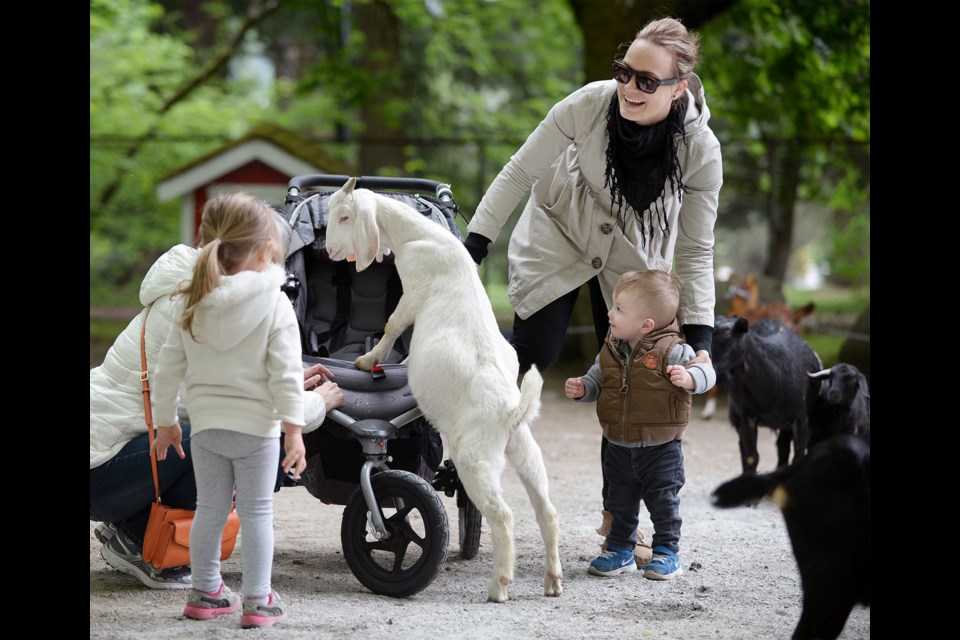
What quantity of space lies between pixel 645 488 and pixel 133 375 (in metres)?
1.90

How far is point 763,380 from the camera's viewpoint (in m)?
5.79

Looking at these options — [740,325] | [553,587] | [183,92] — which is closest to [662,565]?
[553,587]

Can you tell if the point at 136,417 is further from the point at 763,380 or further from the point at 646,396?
the point at 763,380

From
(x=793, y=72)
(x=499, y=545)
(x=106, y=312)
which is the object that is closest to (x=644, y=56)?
(x=499, y=545)

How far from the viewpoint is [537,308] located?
4289mm

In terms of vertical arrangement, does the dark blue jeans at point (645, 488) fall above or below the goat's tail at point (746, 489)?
below

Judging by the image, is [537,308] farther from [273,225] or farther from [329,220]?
[273,225]

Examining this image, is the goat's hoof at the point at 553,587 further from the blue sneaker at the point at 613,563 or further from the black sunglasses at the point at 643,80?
the black sunglasses at the point at 643,80

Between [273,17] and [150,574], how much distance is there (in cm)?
1609

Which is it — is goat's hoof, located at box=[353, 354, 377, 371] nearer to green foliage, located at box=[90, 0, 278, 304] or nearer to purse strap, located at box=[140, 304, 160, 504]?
purse strap, located at box=[140, 304, 160, 504]

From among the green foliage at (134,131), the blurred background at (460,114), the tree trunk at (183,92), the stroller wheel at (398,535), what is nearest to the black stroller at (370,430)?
the stroller wheel at (398,535)

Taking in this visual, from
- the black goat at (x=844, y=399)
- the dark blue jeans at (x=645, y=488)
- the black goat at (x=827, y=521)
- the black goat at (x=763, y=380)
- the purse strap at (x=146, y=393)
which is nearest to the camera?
the black goat at (x=827, y=521)

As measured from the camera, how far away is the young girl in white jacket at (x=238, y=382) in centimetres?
321

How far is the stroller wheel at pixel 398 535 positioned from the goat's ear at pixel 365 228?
78 cm
